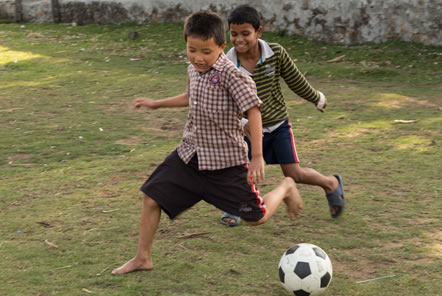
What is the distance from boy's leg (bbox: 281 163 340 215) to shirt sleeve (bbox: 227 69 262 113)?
101 cm

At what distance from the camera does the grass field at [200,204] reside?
356 centimetres

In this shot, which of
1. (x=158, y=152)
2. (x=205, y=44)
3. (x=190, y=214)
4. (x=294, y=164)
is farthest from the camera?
(x=158, y=152)

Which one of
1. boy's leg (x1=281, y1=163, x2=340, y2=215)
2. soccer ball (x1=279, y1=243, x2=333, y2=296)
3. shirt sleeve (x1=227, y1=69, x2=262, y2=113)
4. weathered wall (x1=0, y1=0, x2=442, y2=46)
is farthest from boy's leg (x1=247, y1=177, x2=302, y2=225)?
weathered wall (x1=0, y1=0, x2=442, y2=46)

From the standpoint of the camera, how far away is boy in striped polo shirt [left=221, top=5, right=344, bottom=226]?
161 inches

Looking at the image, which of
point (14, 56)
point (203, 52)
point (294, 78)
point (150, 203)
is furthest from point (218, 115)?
point (14, 56)

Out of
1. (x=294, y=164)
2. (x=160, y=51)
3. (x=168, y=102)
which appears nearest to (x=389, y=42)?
(x=160, y=51)

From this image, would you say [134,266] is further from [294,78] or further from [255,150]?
[294,78]

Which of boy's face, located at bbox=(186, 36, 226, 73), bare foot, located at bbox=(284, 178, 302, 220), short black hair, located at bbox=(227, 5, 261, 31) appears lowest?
bare foot, located at bbox=(284, 178, 302, 220)

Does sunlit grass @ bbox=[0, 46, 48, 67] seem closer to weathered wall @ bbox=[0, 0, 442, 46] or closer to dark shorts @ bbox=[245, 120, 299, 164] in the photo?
weathered wall @ bbox=[0, 0, 442, 46]

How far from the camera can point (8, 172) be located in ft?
18.5

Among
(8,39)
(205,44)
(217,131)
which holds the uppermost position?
(205,44)

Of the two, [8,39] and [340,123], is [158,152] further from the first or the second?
[8,39]

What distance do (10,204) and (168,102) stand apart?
5.66 feet

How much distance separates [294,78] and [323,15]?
23.5ft
